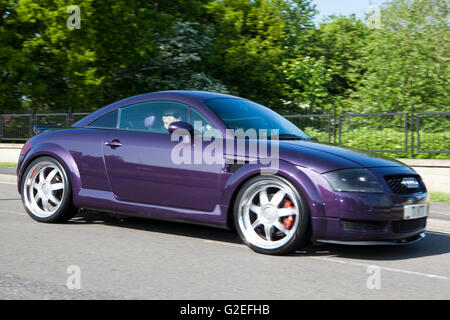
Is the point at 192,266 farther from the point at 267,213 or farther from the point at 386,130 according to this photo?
the point at 386,130

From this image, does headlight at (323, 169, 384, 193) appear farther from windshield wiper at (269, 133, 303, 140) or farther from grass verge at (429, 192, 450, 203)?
grass verge at (429, 192, 450, 203)

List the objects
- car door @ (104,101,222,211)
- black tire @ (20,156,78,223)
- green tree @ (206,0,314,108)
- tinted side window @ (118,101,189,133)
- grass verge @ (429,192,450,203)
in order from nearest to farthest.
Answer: car door @ (104,101,222,211) < tinted side window @ (118,101,189,133) < black tire @ (20,156,78,223) < grass verge @ (429,192,450,203) < green tree @ (206,0,314,108)

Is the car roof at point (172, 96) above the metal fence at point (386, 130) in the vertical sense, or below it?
above

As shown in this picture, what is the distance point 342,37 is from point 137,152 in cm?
2940

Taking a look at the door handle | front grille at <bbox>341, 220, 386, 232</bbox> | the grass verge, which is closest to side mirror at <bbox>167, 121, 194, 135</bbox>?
the door handle

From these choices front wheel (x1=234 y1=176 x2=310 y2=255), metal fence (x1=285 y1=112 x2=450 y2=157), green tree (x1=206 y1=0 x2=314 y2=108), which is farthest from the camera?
green tree (x1=206 y1=0 x2=314 y2=108)

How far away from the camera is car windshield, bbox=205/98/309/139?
20.1 ft

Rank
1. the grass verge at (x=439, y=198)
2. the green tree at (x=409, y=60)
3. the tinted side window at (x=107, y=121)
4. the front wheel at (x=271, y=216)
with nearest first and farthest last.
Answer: the front wheel at (x=271, y=216)
the tinted side window at (x=107, y=121)
the grass verge at (x=439, y=198)
the green tree at (x=409, y=60)

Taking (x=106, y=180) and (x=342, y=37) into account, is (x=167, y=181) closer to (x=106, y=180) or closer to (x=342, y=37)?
(x=106, y=180)

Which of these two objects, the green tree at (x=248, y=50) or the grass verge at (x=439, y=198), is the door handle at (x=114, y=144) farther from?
the green tree at (x=248, y=50)

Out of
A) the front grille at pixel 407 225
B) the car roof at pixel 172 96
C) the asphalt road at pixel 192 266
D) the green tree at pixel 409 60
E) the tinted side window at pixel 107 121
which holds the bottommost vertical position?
the asphalt road at pixel 192 266

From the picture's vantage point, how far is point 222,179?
5.75 m

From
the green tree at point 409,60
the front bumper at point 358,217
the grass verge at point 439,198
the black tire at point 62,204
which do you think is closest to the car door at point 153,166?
the black tire at point 62,204

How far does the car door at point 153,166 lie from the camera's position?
5.88m
